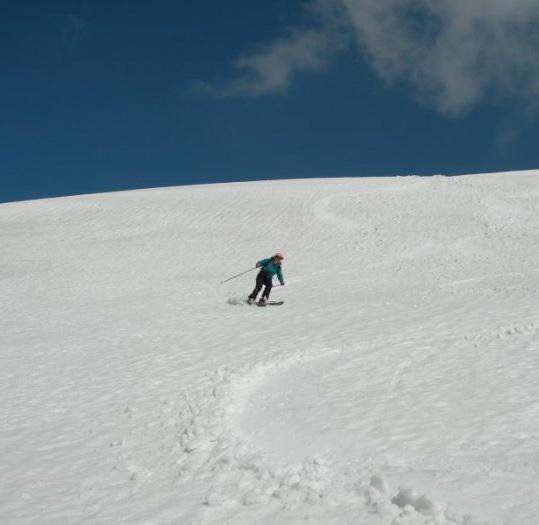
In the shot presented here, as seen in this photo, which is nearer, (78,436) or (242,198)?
(78,436)

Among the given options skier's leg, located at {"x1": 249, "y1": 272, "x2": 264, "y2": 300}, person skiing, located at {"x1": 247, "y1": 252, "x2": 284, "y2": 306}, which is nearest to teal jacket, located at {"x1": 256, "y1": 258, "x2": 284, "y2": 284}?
person skiing, located at {"x1": 247, "y1": 252, "x2": 284, "y2": 306}

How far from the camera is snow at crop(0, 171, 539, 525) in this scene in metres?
5.41

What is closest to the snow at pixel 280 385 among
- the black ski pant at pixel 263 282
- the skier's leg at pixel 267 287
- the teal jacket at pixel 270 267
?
the black ski pant at pixel 263 282

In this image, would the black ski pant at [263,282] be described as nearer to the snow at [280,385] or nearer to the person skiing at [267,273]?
the person skiing at [267,273]

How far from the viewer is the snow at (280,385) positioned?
17.7 feet

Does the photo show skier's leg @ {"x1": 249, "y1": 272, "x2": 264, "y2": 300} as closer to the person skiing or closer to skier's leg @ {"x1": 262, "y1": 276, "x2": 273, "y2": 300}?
the person skiing

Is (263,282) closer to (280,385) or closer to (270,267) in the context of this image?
(270,267)

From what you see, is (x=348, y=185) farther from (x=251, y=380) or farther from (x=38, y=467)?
(x=38, y=467)

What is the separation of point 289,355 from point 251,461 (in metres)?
4.89

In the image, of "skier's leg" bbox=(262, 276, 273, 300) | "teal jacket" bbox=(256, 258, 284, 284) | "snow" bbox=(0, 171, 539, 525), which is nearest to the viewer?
"snow" bbox=(0, 171, 539, 525)

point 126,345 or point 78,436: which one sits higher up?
point 126,345

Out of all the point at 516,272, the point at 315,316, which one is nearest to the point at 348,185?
the point at 516,272

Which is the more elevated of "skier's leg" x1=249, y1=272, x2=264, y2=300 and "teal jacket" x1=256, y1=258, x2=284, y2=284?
"teal jacket" x1=256, y1=258, x2=284, y2=284

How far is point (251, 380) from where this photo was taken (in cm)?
965
